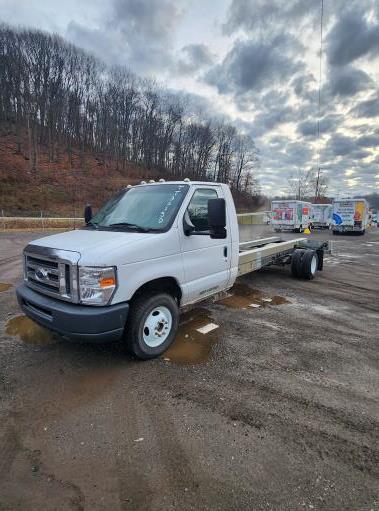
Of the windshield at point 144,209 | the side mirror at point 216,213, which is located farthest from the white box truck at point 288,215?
the side mirror at point 216,213

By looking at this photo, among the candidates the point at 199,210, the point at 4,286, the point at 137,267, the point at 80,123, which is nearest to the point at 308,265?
the point at 199,210

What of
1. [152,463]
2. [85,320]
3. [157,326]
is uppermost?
[85,320]

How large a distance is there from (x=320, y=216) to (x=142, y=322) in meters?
37.4

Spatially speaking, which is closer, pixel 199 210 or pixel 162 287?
pixel 162 287

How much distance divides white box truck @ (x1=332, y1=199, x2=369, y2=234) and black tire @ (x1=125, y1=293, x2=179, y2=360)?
29066 mm

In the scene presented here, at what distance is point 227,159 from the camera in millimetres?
71062

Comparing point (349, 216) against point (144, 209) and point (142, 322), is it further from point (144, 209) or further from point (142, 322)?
point (142, 322)

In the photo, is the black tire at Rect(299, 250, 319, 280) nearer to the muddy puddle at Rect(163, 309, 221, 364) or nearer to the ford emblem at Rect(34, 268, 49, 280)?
the muddy puddle at Rect(163, 309, 221, 364)

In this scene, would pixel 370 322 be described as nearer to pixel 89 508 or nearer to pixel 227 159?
pixel 89 508

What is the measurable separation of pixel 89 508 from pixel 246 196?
75385mm

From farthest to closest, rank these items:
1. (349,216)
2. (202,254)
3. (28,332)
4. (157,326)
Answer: (349,216) < (28,332) < (202,254) < (157,326)

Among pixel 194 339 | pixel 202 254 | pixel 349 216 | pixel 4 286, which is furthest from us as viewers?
pixel 349 216

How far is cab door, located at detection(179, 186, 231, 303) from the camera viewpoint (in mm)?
4281

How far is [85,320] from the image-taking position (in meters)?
3.23
